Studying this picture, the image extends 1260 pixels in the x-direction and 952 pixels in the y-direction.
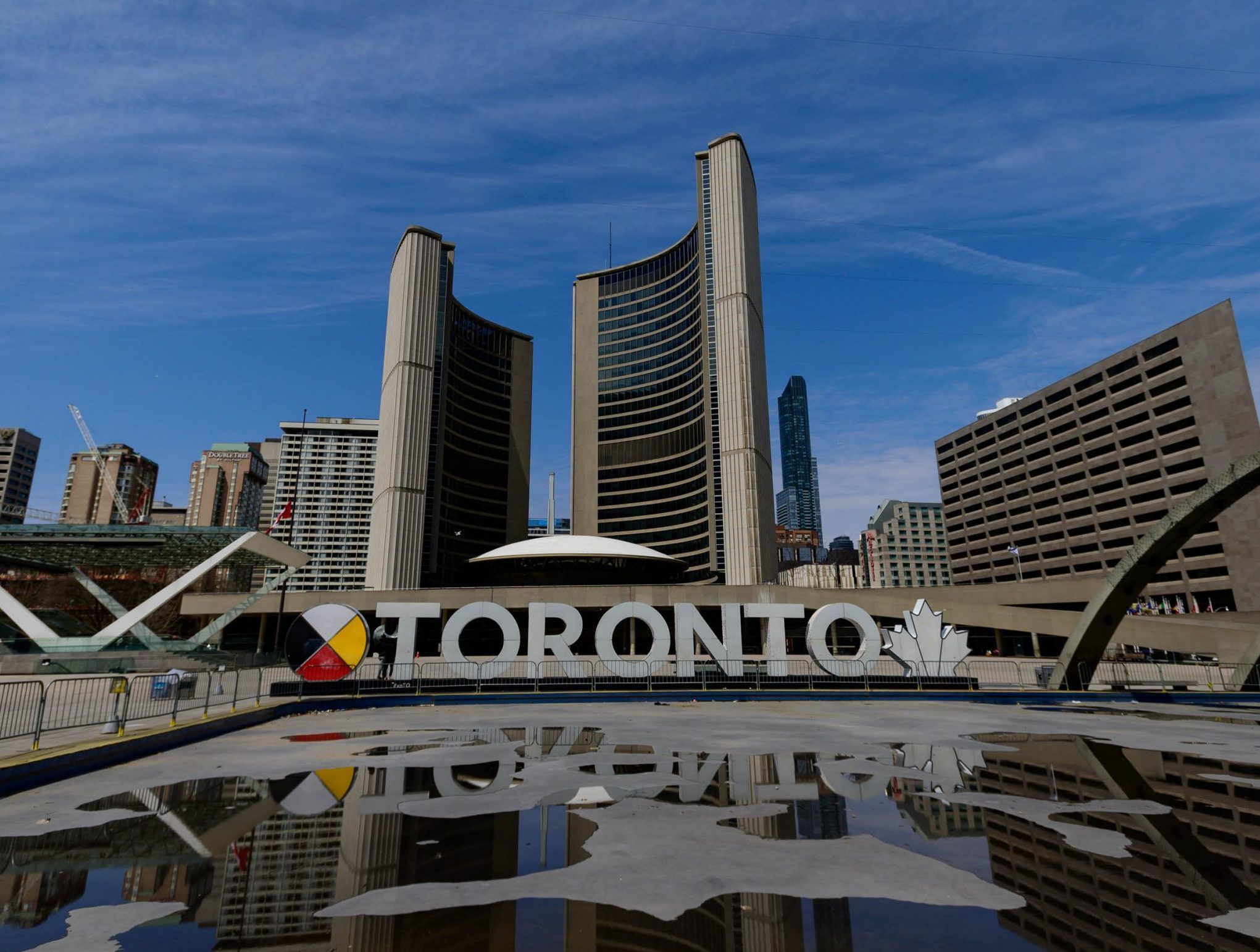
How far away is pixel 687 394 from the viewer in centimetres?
13475

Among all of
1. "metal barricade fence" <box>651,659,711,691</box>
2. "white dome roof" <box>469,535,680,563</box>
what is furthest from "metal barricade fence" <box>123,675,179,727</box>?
"white dome roof" <box>469,535,680,563</box>

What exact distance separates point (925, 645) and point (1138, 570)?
1057 cm

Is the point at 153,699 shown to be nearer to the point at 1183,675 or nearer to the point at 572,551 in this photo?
the point at 1183,675

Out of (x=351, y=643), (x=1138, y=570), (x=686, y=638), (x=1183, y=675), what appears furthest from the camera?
(x=1183, y=675)

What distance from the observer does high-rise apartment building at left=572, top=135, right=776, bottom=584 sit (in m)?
109

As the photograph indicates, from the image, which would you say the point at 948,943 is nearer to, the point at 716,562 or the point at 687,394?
the point at 716,562

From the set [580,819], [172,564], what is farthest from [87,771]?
[172,564]

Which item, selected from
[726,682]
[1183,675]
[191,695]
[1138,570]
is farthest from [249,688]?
[1183,675]

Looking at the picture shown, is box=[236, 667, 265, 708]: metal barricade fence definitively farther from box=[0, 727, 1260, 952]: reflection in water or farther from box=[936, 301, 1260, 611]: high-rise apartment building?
box=[936, 301, 1260, 611]: high-rise apartment building

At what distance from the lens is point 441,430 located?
136000mm

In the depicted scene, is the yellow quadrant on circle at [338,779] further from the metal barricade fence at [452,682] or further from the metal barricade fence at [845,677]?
the metal barricade fence at [845,677]

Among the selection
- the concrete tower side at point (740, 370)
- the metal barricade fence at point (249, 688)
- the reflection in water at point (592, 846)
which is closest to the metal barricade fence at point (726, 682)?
the reflection in water at point (592, 846)

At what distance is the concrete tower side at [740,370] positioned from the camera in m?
104

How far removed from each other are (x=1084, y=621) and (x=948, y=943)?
34118 millimetres
